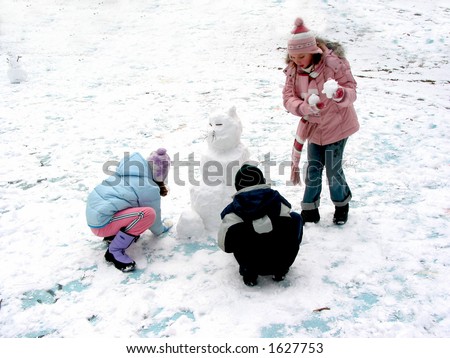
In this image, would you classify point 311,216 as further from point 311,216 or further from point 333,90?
point 333,90

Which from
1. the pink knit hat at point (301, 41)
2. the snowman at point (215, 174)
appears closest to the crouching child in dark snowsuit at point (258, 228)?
the snowman at point (215, 174)

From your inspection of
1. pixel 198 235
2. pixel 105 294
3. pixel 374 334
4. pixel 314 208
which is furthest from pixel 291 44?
pixel 105 294

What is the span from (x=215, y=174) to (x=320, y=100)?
1038 millimetres

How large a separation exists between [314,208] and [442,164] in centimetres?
202

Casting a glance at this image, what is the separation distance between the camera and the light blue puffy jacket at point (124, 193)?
301 cm

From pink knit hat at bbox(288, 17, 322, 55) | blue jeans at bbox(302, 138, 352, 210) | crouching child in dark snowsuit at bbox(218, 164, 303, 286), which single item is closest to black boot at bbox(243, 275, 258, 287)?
crouching child in dark snowsuit at bbox(218, 164, 303, 286)

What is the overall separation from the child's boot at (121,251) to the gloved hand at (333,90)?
1839 millimetres

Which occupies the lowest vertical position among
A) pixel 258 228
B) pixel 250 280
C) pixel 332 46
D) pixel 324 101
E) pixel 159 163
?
pixel 250 280

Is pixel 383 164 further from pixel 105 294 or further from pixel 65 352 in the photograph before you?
pixel 65 352

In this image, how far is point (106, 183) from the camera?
10.5 ft

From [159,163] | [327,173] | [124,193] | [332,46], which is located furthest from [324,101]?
[124,193]

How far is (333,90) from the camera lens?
2848 millimetres

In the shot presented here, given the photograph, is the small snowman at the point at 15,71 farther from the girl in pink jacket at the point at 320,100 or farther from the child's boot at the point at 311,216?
the child's boot at the point at 311,216

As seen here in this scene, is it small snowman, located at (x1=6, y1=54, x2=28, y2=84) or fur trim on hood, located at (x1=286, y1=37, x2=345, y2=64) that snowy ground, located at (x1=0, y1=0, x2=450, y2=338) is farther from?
fur trim on hood, located at (x1=286, y1=37, x2=345, y2=64)
